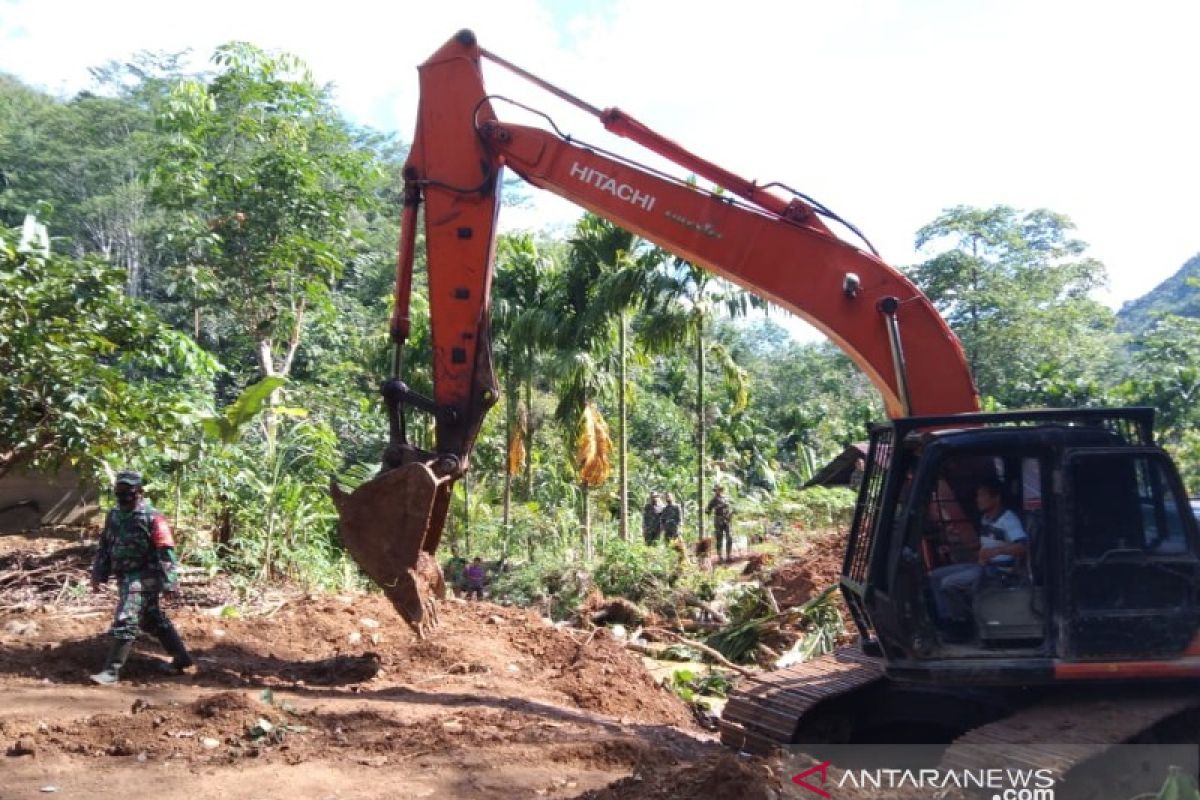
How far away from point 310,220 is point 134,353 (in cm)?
610

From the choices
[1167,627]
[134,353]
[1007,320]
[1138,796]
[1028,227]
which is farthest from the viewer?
[1028,227]

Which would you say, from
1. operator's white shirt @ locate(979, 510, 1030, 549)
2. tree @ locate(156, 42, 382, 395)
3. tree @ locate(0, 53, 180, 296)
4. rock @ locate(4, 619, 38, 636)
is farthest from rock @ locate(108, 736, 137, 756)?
tree @ locate(0, 53, 180, 296)

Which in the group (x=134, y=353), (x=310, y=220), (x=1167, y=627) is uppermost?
(x=310, y=220)

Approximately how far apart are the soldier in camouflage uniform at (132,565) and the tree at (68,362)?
2.28m

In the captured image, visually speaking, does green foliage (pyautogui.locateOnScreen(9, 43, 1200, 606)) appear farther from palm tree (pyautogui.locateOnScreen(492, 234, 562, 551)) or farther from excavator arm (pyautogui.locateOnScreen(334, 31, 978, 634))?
excavator arm (pyautogui.locateOnScreen(334, 31, 978, 634))

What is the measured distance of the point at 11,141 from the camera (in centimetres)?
3356

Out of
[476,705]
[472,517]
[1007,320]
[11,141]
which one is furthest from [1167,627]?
[11,141]

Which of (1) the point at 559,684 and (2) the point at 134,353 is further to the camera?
(2) the point at 134,353

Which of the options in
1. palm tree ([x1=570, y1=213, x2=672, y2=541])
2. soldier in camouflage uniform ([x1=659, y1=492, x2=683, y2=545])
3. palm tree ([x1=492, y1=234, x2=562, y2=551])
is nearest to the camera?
palm tree ([x1=570, y1=213, x2=672, y2=541])

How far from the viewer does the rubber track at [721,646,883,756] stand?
15.1ft

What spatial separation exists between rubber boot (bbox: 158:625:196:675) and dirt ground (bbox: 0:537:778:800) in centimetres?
14

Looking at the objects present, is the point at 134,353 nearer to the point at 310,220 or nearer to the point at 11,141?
the point at 310,220

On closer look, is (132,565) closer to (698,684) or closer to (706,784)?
(706,784)

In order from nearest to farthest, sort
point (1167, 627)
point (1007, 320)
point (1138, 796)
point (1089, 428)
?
1. point (1138, 796)
2. point (1167, 627)
3. point (1089, 428)
4. point (1007, 320)
